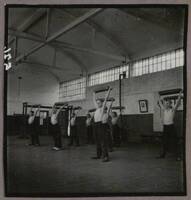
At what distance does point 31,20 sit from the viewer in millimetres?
2064

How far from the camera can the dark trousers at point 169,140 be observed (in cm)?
205

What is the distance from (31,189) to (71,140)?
41 centimetres

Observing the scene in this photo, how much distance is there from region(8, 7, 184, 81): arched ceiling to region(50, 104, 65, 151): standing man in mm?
225

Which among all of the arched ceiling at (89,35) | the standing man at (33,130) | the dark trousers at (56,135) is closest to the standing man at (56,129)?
the dark trousers at (56,135)

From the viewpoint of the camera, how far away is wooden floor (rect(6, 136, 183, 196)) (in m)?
2.02

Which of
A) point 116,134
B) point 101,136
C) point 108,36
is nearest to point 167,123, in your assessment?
point 116,134

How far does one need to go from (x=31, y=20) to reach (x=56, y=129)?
74cm

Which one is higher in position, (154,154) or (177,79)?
(177,79)

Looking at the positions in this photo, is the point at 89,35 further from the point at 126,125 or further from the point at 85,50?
the point at 126,125

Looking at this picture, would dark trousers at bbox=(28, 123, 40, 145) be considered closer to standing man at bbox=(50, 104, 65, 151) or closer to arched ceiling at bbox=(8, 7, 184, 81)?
standing man at bbox=(50, 104, 65, 151)

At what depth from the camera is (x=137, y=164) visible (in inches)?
80.3

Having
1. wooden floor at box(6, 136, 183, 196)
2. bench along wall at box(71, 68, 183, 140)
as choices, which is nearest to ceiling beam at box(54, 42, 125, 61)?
bench along wall at box(71, 68, 183, 140)

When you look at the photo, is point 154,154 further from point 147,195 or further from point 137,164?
point 147,195

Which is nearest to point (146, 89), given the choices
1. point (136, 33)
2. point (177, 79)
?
A: point (177, 79)
